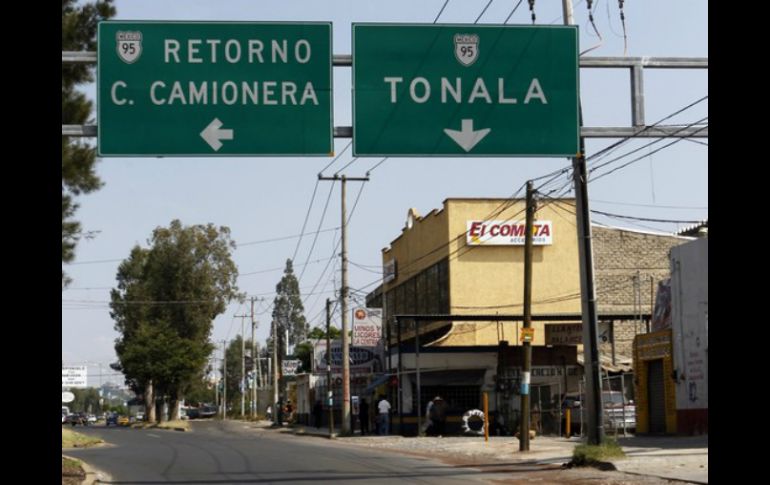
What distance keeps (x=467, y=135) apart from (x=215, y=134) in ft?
11.2

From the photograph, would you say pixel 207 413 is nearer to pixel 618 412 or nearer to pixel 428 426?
pixel 428 426

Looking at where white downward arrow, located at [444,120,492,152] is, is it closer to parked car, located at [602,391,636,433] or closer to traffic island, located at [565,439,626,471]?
traffic island, located at [565,439,626,471]

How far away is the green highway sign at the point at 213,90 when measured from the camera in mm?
15953

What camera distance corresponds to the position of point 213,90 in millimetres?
15930

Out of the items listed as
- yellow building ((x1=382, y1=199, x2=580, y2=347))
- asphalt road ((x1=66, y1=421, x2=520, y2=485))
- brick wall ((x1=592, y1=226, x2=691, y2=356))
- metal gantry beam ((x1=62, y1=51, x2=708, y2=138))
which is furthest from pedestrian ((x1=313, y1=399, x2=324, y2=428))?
metal gantry beam ((x1=62, y1=51, x2=708, y2=138))

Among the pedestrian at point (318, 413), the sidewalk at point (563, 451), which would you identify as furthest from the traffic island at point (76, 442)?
the pedestrian at point (318, 413)

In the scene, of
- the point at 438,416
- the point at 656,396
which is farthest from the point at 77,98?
the point at 438,416

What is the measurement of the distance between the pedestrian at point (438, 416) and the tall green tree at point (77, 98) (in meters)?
26.0
